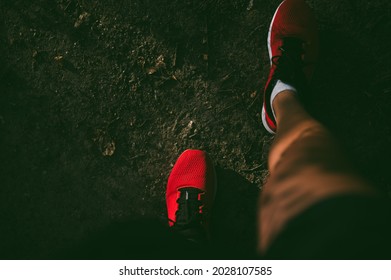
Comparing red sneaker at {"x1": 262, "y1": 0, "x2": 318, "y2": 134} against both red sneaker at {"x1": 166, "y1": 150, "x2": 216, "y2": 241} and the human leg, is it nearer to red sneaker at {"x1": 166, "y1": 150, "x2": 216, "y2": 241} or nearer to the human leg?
the human leg

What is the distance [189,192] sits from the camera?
2.15 m

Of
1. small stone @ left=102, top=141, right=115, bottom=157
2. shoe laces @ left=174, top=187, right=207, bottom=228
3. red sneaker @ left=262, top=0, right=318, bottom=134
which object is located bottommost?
shoe laces @ left=174, top=187, right=207, bottom=228

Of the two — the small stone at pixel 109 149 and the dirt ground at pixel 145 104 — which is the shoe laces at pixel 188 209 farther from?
the small stone at pixel 109 149

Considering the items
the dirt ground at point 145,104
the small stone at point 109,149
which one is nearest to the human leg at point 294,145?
the dirt ground at point 145,104

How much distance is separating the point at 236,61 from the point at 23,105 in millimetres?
1348

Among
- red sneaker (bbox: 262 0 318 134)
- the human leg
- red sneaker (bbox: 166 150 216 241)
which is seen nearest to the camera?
the human leg

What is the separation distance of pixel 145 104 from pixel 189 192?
0.60 m

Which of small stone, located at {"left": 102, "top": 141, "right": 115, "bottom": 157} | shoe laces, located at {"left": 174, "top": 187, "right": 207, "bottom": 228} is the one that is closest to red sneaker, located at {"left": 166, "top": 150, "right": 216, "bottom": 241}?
shoe laces, located at {"left": 174, "top": 187, "right": 207, "bottom": 228}

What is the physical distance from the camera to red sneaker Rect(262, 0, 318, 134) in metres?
1.99

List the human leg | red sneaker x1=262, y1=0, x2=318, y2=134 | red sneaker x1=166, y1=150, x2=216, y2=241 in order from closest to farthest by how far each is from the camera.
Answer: the human leg
red sneaker x1=262, y1=0, x2=318, y2=134
red sneaker x1=166, y1=150, x2=216, y2=241

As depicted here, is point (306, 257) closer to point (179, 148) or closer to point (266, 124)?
point (266, 124)

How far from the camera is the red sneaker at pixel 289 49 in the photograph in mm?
1985

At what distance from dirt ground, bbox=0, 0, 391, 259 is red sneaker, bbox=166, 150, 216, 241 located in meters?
0.07

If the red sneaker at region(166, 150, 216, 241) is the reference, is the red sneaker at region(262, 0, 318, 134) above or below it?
above
